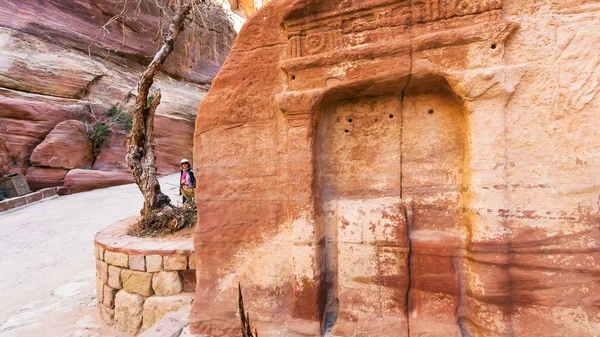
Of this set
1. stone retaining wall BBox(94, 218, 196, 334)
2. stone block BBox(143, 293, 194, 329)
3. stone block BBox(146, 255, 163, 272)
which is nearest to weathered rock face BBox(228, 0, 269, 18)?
stone retaining wall BBox(94, 218, 196, 334)

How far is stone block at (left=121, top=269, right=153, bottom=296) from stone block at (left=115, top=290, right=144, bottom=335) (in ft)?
0.26

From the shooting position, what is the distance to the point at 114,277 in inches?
155

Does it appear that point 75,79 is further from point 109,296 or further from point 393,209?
point 393,209

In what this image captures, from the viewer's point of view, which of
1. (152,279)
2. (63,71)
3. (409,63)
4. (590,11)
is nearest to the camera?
(590,11)

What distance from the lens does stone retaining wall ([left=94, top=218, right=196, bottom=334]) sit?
3.70 m

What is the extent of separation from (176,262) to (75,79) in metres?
14.5

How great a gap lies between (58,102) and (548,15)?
16810 mm

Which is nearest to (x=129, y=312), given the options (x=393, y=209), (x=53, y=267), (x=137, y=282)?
(x=137, y=282)

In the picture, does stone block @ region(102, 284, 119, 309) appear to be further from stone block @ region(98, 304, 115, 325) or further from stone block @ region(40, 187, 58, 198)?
stone block @ region(40, 187, 58, 198)

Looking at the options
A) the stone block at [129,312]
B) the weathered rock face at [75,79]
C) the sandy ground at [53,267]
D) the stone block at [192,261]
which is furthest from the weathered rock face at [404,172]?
the weathered rock face at [75,79]

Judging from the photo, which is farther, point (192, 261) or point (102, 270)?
point (102, 270)

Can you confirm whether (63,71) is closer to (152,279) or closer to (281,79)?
(152,279)

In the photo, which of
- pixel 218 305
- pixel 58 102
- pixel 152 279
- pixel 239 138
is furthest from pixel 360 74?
pixel 58 102

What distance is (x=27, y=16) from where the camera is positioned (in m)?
13.8
